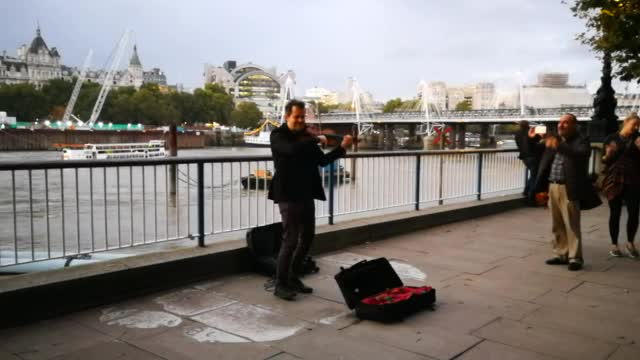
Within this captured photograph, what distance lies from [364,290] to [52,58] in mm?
208354

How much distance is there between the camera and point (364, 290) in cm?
506

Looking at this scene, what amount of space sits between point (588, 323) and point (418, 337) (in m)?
1.54

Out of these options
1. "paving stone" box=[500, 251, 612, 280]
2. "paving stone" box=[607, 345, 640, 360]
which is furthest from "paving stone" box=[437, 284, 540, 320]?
"paving stone" box=[500, 251, 612, 280]

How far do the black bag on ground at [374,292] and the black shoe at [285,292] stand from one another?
589 mm

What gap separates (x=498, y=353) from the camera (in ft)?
13.4

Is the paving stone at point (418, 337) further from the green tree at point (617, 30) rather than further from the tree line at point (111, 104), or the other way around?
the tree line at point (111, 104)

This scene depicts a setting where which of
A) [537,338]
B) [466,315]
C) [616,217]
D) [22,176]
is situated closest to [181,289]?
[22,176]

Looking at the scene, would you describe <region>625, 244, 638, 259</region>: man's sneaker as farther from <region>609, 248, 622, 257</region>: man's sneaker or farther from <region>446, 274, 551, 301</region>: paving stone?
<region>446, 274, 551, 301</region>: paving stone

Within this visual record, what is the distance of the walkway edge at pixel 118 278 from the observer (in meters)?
4.57

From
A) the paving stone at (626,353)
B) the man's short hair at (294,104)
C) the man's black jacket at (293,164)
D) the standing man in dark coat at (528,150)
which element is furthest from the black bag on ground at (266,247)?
the standing man in dark coat at (528,150)

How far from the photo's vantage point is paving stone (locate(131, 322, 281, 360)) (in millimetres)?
3965

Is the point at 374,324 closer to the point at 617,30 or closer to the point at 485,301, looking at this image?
the point at 485,301

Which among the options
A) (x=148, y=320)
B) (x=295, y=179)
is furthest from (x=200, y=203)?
(x=148, y=320)

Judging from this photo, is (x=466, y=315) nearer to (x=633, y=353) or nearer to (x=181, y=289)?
(x=633, y=353)
